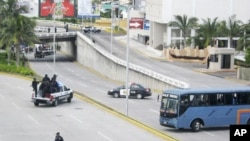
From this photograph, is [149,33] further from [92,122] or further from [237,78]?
[92,122]

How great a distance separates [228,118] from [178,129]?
2.75 m

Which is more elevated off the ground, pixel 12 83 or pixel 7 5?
pixel 7 5

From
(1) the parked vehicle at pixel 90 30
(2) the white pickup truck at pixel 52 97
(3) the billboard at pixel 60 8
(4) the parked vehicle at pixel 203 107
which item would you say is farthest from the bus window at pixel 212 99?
(3) the billboard at pixel 60 8

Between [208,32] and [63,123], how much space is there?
187 feet

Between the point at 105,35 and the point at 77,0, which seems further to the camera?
the point at 77,0

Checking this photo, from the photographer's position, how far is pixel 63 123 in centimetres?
3775

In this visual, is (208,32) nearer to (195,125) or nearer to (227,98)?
(227,98)

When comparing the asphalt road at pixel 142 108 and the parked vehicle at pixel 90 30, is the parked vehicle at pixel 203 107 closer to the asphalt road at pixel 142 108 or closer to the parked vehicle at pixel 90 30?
the asphalt road at pixel 142 108

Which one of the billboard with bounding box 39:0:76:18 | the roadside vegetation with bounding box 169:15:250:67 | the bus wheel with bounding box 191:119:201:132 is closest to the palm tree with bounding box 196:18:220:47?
the roadside vegetation with bounding box 169:15:250:67

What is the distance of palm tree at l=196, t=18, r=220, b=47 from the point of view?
3583 inches

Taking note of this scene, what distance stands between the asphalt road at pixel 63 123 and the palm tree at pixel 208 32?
148 ft

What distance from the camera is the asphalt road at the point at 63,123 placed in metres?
33.3

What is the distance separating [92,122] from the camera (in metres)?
38.2

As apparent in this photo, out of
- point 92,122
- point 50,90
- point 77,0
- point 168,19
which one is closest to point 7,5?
point 168,19
